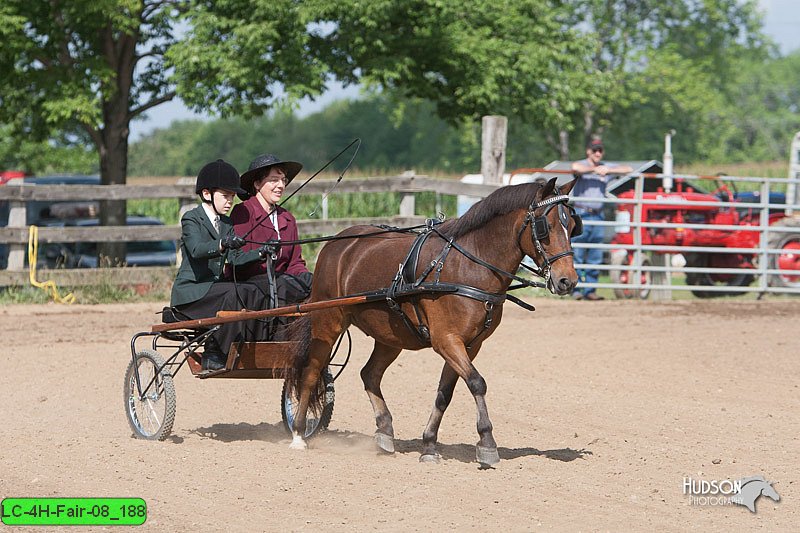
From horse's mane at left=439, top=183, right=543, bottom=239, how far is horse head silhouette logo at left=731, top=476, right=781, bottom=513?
1970mm

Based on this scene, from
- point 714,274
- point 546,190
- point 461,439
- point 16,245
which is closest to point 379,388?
point 461,439

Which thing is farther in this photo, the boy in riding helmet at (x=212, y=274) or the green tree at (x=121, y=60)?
the green tree at (x=121, y=60)

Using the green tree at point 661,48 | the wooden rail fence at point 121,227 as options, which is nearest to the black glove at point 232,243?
the wooden rail fence at point 121,227

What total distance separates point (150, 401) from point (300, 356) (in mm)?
1090

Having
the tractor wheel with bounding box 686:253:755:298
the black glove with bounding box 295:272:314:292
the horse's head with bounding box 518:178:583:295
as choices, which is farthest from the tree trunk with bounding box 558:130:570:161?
the horse's head with bounding box 518:178:583:295

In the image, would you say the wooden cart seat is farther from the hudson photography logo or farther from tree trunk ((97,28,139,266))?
tree trunk ((97,28,139,266))

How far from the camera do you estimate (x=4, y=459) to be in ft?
23.0

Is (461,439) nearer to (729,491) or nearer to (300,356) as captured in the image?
(300,356)

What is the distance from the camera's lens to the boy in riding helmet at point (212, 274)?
7.62 m

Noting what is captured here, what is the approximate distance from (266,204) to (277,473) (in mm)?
2078

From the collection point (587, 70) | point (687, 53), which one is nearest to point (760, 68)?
point (687, 53)

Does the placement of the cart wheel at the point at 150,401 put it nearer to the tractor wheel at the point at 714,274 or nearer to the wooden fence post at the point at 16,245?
the wooden fence post at the point at 16,245

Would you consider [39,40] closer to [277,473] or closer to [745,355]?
[745,355]

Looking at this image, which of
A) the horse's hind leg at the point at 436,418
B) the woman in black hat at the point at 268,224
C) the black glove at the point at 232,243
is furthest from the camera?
the woman in black hat at the point at 268,224
